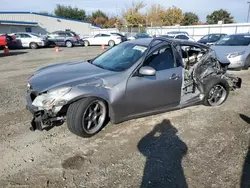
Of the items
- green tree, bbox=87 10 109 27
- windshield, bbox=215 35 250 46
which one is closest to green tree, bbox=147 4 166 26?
green tree, bbox=87 10 109 27

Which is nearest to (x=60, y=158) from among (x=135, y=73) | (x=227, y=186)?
(x=135, y=73)

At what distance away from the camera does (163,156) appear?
3.15 m

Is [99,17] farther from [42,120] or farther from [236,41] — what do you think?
[42,120]

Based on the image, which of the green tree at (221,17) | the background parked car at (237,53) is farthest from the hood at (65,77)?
the green tree at (221,17)

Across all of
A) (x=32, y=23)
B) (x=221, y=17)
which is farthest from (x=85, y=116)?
(x=221, y=17)

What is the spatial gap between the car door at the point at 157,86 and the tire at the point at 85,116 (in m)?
0.46

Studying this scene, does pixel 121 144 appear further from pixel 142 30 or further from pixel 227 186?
pixel 142 30

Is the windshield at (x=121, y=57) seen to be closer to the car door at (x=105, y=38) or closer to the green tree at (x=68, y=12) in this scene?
the car door at (x=105, y=38)

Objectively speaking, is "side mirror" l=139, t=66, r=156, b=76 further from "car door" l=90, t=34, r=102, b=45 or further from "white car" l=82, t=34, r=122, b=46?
"car door" l=90, t=34, r=102, b=45

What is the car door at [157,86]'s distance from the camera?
371 centimetres

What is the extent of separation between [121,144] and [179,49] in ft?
7.35

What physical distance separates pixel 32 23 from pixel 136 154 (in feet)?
114

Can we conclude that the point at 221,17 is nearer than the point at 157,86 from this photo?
No

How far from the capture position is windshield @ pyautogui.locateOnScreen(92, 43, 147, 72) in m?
3.90
